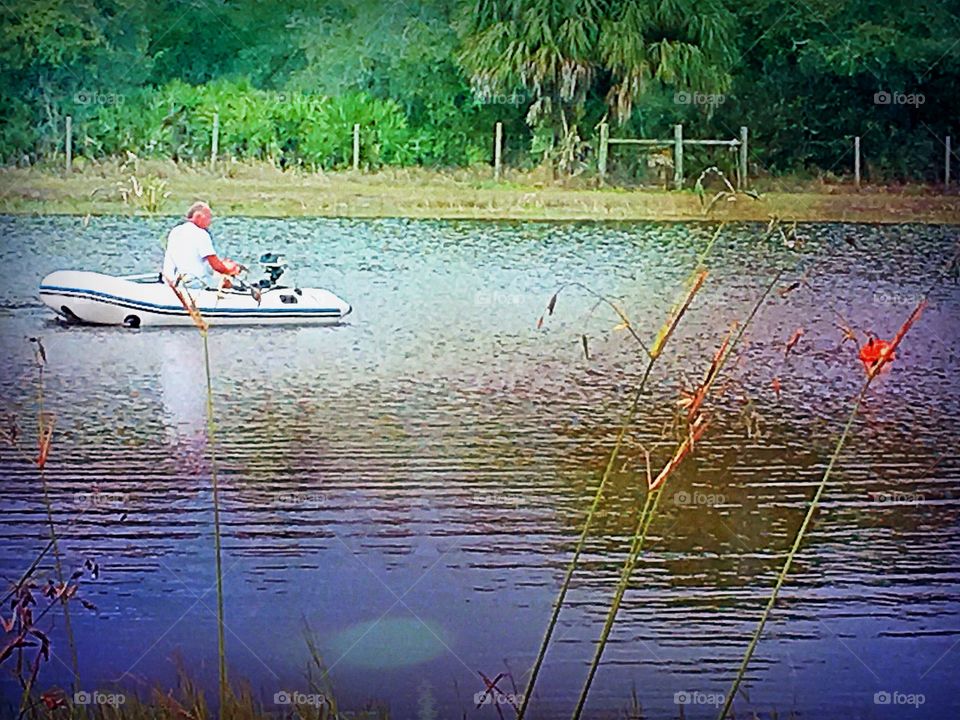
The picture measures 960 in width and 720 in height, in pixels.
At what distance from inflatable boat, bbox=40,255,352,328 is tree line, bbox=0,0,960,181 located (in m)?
0.30

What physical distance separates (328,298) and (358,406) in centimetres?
26

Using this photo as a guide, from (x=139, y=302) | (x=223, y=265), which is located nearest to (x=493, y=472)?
(x=223, y=265)

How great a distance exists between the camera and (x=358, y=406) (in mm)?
3383

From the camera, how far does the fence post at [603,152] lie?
3.41m

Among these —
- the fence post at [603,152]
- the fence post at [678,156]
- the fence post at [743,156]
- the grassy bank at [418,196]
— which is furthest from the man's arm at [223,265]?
the fence post at [743,156]

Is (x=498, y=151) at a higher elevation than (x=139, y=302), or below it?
higher

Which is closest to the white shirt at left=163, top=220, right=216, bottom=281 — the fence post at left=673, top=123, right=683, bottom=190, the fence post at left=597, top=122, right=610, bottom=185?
the fence post at left=597, top=122, right=610, bottom=185

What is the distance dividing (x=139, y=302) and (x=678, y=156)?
1304 millimetres

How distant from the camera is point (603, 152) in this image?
11.2ft

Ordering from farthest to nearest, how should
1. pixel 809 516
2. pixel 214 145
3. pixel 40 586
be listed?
pixel 214 145 < pixel 40 586 < pixel 809 516

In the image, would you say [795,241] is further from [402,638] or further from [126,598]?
[126,598]

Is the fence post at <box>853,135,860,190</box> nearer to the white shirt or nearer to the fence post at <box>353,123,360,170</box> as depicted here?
the fence post at <box>353,123,360,170</box>

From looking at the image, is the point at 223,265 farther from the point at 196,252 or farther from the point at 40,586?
the point at 40,586

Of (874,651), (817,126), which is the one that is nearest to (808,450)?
(874,651)
